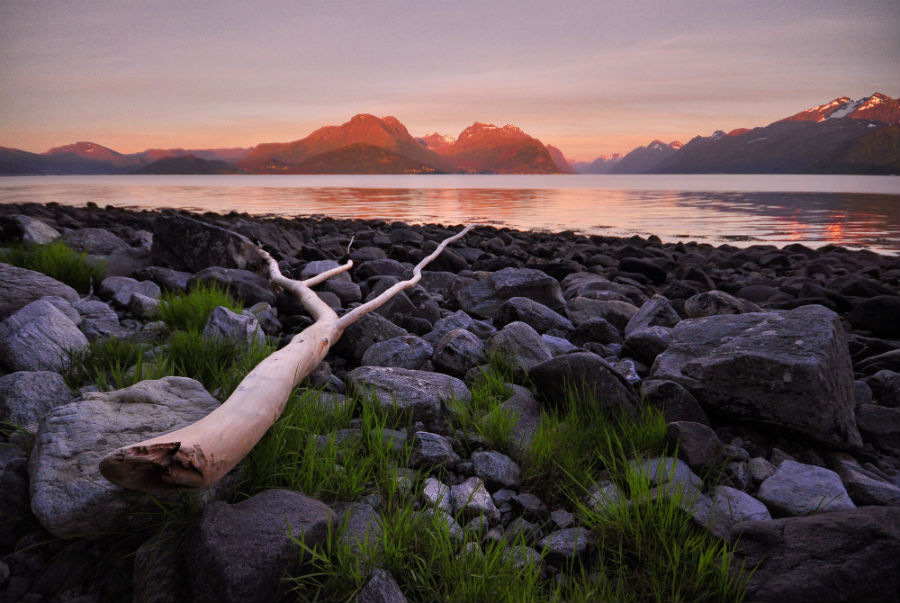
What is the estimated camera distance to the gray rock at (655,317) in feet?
17.1

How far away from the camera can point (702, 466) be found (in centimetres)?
282

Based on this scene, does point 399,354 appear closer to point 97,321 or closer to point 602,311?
point 97,321

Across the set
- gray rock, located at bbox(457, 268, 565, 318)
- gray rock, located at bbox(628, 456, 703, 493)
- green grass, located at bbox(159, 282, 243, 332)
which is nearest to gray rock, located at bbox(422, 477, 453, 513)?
gray rock, located at bbox(628, 456, 703, 493)

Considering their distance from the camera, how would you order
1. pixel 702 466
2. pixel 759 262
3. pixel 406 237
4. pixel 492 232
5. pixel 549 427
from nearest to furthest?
pixel 702 466 < pixel 549 427 < pixel 759 262 < pixel 406 237 < pixel 492 232

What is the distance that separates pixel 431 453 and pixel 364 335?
1.95 meters

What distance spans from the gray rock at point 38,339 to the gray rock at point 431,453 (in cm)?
227

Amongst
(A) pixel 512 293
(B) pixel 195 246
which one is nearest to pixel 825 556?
(A) pixel 512 293

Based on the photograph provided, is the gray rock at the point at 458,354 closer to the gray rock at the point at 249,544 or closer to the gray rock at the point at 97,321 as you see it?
the gray rock at the point at 249,544

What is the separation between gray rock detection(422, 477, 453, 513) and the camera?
2.44 metres

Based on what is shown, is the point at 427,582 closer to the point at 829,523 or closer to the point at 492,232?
the point at 829,523

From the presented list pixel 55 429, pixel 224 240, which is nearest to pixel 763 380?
pixel 55 429

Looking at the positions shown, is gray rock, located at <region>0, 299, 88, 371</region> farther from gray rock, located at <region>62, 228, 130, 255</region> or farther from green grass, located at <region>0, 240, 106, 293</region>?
gray rock, located at <region>62, 228, 130, 255</region>

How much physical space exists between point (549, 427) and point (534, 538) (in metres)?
0.77

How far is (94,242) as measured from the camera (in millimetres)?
7957
